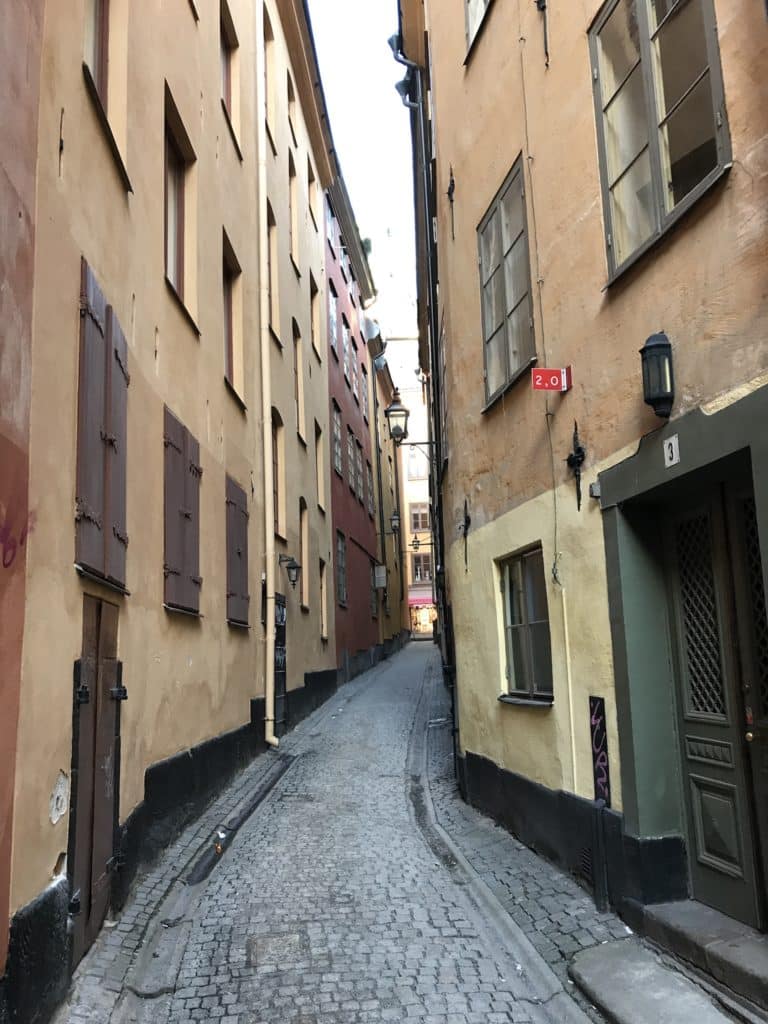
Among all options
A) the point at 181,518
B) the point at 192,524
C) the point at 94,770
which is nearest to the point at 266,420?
the point at 192,524

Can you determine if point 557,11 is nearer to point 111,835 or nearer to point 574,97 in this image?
point 574,97

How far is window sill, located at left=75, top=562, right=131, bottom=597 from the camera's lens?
178 inches

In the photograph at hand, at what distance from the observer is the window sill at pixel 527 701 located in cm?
626

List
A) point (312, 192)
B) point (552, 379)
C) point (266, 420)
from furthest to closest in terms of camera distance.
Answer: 1. point (312, 192)
2. point (266, 420)
3. point (552, 379)

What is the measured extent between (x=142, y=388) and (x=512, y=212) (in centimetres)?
327

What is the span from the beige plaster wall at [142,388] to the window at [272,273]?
3.97 ft

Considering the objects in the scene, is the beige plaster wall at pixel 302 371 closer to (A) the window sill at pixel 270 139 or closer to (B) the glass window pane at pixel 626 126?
(A) the window sill at pixel 270 139

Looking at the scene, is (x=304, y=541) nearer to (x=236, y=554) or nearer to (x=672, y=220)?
(x=236, y=554)

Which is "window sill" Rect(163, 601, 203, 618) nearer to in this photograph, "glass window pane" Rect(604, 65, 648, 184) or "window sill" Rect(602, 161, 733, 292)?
"window sill" Rect(602, 161, 733, 292)

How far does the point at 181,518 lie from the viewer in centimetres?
736

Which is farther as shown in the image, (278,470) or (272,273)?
(272,273)

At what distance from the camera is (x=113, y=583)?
517 centimetres

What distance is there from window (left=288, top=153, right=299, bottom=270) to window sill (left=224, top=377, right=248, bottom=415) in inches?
239

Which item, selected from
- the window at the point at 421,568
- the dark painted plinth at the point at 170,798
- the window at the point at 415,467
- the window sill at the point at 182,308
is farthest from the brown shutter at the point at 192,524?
the window at the point at 421,568
